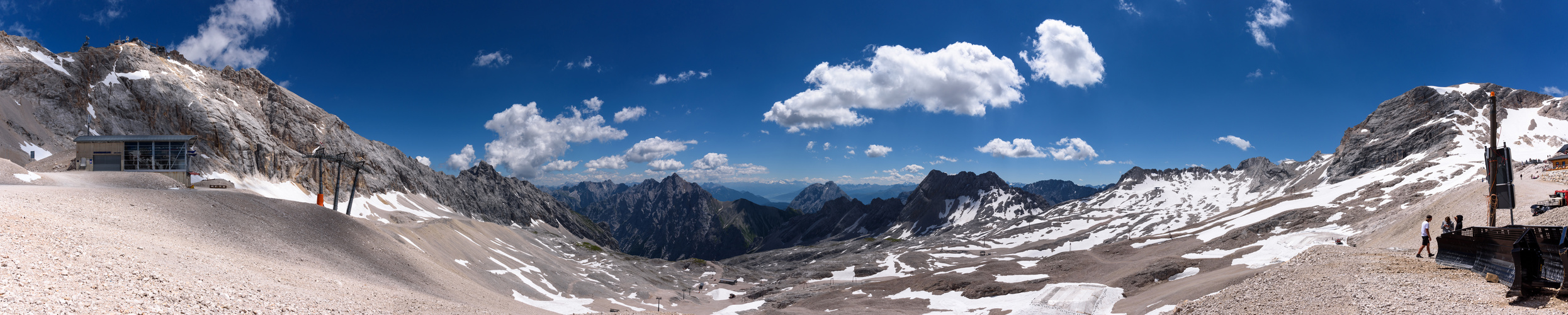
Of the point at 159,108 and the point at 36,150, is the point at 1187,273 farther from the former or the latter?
the point at 159,108

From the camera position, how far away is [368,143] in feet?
548

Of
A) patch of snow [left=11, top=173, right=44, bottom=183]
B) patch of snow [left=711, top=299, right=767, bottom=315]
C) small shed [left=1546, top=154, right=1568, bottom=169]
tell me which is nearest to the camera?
patch of snow [left=11, top=173, right=44, bottom=183]

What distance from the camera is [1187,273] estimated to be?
178ft

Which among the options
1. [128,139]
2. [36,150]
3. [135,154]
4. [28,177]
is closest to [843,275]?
[28,177]

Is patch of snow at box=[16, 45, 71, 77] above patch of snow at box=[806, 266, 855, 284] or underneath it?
above

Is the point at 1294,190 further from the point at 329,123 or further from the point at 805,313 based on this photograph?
the point at 329,123

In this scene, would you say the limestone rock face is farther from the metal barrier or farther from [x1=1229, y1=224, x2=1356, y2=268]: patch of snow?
[x1=1229, y1=224, x2=1356, y2=268]: patch of snow

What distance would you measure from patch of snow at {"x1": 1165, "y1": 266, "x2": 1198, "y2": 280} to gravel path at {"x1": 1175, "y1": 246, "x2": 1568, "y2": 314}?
2949 cm

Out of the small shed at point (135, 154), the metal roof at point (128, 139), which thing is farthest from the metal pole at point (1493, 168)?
the metal roof at point (128, 139)

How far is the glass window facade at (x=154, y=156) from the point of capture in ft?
241

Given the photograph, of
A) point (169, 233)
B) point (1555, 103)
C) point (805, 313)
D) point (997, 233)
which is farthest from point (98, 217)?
point (1555, 103)

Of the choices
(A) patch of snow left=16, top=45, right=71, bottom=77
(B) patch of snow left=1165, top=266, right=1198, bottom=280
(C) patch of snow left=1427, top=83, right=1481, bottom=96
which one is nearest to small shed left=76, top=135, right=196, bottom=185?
(A) patch of snow left=16, top=45, right=71, bottom=77

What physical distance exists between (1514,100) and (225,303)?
845ft

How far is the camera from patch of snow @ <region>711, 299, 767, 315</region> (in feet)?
245
